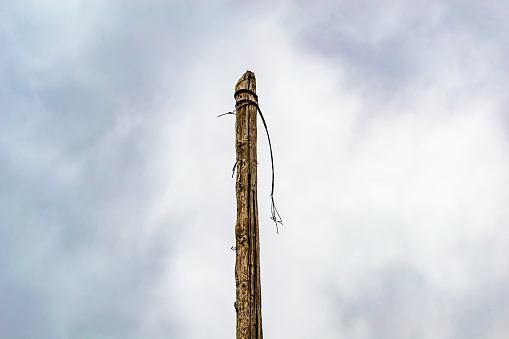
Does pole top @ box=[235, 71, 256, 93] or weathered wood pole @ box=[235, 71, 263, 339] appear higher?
pole top @ box=[235, 71, 256, 93]

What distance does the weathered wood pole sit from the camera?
5.69 meters

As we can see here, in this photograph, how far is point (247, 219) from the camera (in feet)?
20.0

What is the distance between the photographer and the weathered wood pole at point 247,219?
5.69 m

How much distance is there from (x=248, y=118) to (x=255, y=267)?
2.01 meters

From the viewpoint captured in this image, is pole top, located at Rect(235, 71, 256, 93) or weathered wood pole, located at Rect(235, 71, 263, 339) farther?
pole top, located at Rect(235, 71, 256, 93)

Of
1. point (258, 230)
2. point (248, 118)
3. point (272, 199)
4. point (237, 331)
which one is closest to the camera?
point (237, 331)

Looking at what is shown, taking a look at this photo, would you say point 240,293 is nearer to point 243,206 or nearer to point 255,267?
point 255,267

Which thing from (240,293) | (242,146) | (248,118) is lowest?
(240,293)

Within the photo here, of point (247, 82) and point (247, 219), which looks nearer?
point (247, 219)

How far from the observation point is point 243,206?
6.19 meters

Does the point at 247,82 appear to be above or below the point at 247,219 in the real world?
above

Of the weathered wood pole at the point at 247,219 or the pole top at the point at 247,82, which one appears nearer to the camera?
the weathered wood pole at the point at 247,219

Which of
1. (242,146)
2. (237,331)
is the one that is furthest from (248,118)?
(237,331)

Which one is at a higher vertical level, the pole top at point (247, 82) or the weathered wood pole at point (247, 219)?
the pole top at point (247, 82)
